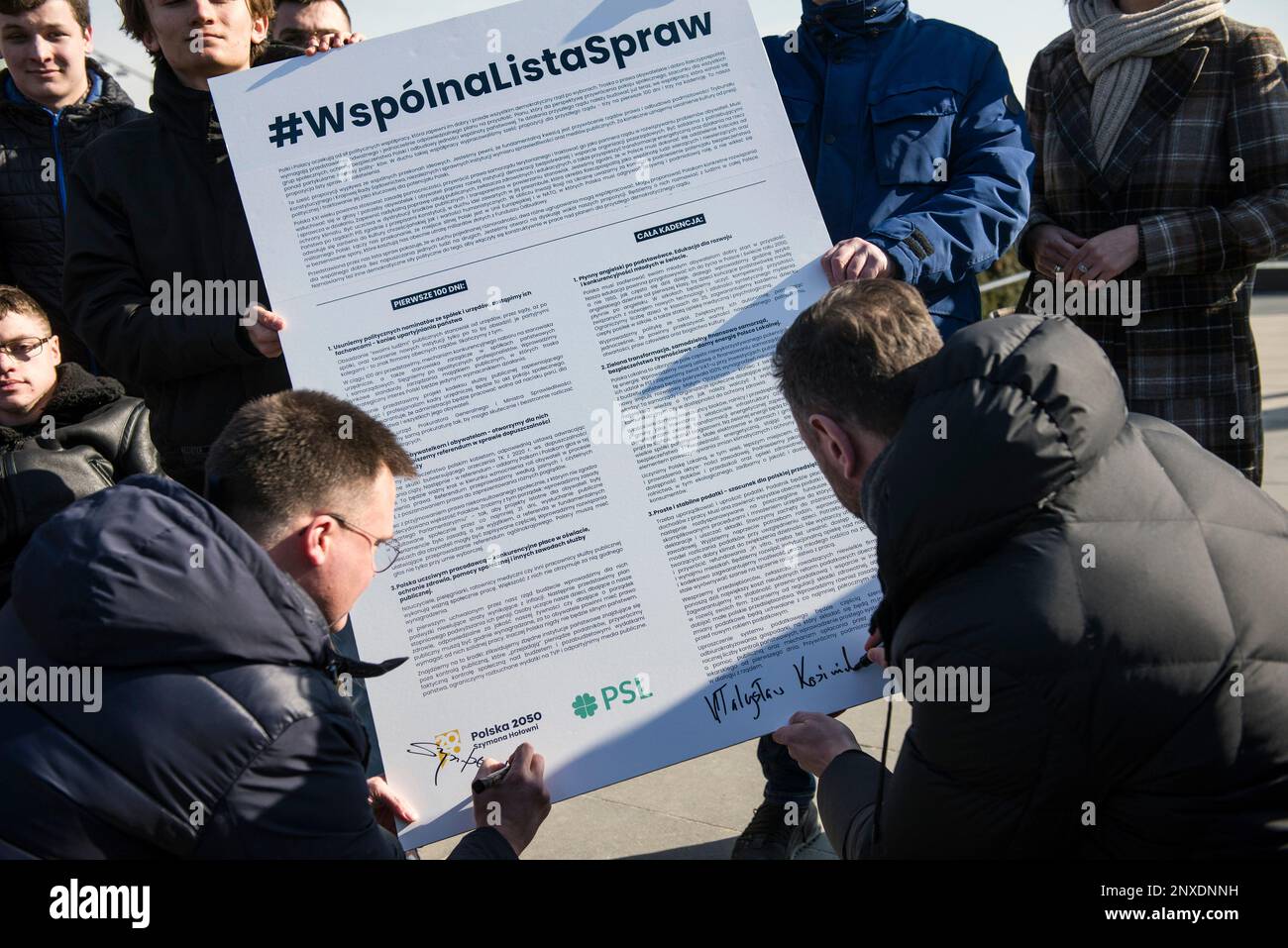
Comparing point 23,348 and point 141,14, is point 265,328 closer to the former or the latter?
point 23,348

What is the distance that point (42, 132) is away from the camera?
13.4ft

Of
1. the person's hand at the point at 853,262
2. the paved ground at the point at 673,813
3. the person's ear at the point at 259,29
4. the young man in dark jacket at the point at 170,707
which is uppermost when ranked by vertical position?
A: the person's ear at the point at 259,29

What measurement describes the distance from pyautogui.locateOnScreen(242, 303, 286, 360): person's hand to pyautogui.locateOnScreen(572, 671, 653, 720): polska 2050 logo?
1.02 meters

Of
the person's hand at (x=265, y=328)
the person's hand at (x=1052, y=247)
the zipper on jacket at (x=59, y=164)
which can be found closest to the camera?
the person's hand at (x=265, y=328)

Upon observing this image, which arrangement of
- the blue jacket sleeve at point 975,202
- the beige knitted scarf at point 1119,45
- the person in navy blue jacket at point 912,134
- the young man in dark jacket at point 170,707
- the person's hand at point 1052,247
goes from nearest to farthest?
the young man in dark jacket at point 170,707 → the blue jacket sleeve at point 975,202 → the person in navy blue jacket at point 912,134 → the beige knitted scarf at point 1119,45 → the person's hand at point 1052,247

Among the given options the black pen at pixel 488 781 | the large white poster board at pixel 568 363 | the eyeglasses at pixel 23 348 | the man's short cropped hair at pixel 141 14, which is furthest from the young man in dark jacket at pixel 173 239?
the black pen at pixel 488 781

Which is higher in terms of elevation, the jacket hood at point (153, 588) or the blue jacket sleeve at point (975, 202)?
the blue jacket sleeve at point (975, 202)

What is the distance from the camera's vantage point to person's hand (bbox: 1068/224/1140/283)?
11.1 ft

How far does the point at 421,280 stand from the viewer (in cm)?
272

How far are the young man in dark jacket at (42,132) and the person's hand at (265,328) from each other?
1.60 m

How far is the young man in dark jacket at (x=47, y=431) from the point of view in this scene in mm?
3082

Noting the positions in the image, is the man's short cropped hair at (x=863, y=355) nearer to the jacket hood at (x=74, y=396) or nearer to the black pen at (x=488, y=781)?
the black pen at (x=488, y=781)

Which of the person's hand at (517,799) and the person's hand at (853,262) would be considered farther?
the person's hand at (853,262)
